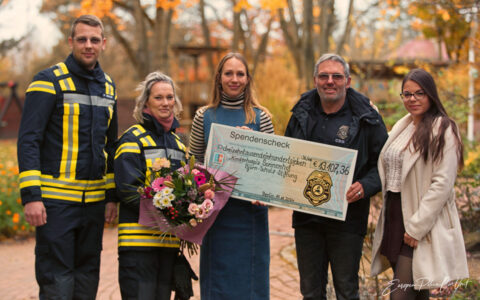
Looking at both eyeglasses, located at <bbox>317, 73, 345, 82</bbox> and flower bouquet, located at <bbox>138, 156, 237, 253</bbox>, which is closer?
flower bouquet, located at <bbox>138, 156, 237, 253</bbox>

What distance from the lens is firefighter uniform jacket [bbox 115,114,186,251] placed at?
11.7ft

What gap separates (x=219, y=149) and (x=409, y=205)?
4.58ft

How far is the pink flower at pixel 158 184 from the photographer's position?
336 centimetres

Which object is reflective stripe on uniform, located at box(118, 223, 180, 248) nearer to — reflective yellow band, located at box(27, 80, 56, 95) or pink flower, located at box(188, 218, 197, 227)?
pink flower, located at box(188, 218, 197, 227)

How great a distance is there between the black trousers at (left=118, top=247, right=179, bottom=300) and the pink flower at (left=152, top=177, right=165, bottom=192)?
547 millimetres

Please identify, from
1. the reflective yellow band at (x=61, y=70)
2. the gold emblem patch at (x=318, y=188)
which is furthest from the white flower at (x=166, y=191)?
the reflective yellow band at (x=61, y=70)

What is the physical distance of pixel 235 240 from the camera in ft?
12.3

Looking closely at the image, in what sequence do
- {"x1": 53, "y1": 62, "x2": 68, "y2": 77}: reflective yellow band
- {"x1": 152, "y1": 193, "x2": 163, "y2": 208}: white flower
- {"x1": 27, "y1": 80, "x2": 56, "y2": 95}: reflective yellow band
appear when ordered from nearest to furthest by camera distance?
{"x1": 152, "y1": 193, "x2": 163, "y2": 208}: white flower
{"x1": 27, "y1": 80, "x2": 56, "y2": 95}: reflective yellow band
{"x1": 53, "y1": 62, "x2": 68, "y2": 77}: reflective yellow band

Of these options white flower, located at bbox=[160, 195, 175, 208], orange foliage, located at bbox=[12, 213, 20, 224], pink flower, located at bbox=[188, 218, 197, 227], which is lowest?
orange foliage, located at bbox=[12, 213, 20, 224]

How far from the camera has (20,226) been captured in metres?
8.27

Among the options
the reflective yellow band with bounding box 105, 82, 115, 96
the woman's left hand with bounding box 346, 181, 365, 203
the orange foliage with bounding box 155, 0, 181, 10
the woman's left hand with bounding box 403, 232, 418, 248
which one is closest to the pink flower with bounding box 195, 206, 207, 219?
the woman's left hand with bounding box 346, 181, 365, 203

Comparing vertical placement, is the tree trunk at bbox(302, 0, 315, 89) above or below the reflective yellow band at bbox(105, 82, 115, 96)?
above

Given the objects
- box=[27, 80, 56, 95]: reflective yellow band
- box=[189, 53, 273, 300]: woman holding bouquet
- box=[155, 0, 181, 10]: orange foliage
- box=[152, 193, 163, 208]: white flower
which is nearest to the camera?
box=[152, 193, 163, 208]: white flower

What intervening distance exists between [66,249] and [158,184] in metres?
0.86
